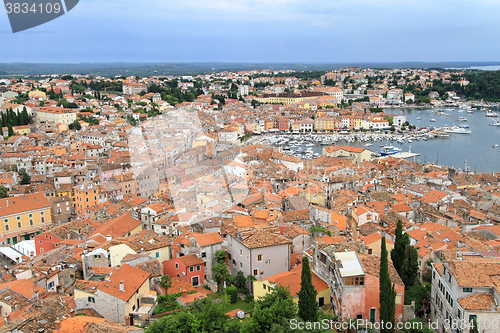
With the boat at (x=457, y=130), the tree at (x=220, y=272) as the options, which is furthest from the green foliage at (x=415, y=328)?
the boat at (x=457, y=130)

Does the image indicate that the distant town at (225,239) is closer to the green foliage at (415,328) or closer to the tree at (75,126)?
the green foliage at (415,328)

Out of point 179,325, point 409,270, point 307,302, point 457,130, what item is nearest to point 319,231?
point 409,270

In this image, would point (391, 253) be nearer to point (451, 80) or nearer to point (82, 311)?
point (82, 311)

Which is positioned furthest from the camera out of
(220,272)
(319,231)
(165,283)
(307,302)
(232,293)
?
(319,231)

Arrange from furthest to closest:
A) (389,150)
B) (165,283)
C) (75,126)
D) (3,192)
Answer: (389,150)
(75,126)
(3,192)
(165,283)

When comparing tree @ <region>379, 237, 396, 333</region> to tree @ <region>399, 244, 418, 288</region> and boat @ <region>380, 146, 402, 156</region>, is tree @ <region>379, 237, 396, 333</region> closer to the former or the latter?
tree @ <region>399, 244, 418, 288</region>

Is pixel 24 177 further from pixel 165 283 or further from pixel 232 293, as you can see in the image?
pixel 232 293

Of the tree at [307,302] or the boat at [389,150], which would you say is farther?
the boat at [389,150]

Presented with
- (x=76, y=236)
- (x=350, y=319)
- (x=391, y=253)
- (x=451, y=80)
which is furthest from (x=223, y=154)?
(x=451, y=80)
